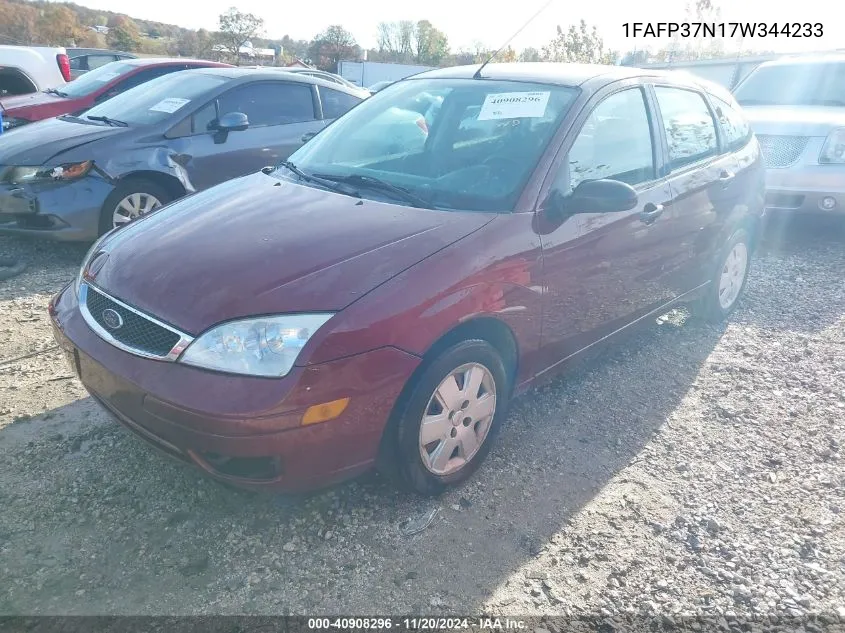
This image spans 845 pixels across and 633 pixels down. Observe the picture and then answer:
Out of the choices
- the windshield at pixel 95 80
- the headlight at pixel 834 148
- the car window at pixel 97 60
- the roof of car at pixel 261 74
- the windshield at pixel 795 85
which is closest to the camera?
the roof of car at pixel 261 74

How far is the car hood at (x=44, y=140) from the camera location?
194 inches

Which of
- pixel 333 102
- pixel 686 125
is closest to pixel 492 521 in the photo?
pixel 686 125

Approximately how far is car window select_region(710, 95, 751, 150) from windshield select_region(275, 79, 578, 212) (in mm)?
1777

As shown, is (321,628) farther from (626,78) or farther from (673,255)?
(626,78)

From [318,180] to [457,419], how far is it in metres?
1.40

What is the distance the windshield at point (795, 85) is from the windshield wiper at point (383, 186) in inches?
267

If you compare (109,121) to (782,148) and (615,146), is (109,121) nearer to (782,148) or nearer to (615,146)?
(615,146)

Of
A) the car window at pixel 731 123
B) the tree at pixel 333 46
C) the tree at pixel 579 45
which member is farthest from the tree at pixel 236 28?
the car window at pixel 731 123

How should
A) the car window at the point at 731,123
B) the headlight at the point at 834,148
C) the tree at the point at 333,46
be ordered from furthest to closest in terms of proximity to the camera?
1. the tree at the point at 333,46
2. the headlight at the point at 834,148
3. the car window at the point at 731,123

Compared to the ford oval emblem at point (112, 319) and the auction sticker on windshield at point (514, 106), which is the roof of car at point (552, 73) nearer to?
the auction sticker on windshield at point (514, 106)

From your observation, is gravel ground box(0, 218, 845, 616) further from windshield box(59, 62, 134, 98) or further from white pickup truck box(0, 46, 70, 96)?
white pickup truck box(0, 46, 70, 96)

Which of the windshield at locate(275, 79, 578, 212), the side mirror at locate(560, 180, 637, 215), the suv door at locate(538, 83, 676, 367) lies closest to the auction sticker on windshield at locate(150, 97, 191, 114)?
the windshield at locate(275, 79, 578, 212)

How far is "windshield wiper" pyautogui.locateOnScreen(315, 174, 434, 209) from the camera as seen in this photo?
2807 millimetres

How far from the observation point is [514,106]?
10.4ft
